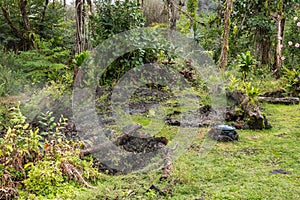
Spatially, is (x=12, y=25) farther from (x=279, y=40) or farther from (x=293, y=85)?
(x=293, y=85)

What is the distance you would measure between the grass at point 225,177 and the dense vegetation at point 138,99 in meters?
0.01

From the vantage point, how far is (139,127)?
4.38 metres

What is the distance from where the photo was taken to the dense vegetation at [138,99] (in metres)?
2.94

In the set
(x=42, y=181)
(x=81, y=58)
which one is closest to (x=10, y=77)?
(x=81, y=58)

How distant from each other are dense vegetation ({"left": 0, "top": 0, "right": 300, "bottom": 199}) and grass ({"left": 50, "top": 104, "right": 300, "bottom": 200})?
1 cm

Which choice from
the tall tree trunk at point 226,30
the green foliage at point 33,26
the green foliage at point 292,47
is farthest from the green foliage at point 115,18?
the green foliage at point 292,47

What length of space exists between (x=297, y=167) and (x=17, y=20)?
26.7ft

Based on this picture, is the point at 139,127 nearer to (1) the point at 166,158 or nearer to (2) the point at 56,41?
(1) the point at 166,158

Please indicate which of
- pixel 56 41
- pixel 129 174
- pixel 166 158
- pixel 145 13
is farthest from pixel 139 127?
pixel 145 13

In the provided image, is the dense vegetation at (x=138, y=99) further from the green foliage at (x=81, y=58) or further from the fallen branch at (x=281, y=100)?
the fallen branch at (x=281, y=100)

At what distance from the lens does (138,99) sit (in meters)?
6.32

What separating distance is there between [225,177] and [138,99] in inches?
131

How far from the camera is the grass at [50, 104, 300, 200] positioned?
2.86 m

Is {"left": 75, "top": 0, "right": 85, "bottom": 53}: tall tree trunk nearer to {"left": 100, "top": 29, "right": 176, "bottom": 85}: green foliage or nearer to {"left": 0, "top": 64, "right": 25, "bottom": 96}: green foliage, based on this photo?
{"left": 100, "top": 29, "right": 176, "bottom": 85}: green foliage
